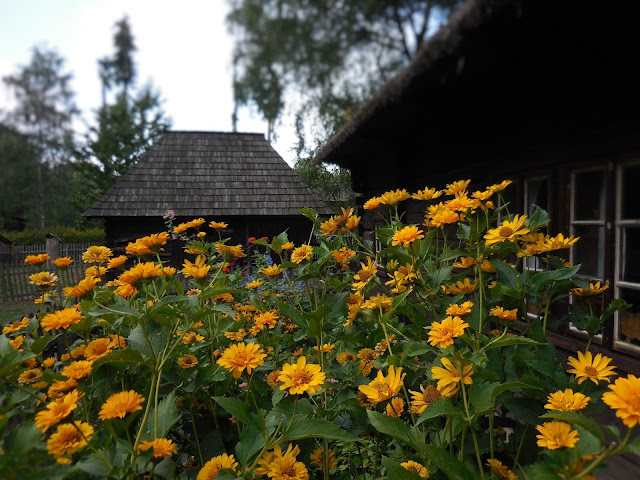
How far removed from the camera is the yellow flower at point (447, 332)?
68 centimetres

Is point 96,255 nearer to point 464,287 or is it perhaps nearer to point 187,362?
point 187,362

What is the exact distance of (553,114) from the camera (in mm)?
1561

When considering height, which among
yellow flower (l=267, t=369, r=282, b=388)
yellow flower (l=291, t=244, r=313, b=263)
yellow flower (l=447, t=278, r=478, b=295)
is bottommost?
yellow flower (l=267, t=369, r=282, b=388)

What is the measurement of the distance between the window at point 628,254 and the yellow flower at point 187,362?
1.46 meters

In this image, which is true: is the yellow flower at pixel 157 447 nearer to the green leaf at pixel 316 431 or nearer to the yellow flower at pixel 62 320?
the green leaf at pixel 316 431

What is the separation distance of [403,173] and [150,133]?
29.8 feet

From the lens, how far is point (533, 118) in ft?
5.44

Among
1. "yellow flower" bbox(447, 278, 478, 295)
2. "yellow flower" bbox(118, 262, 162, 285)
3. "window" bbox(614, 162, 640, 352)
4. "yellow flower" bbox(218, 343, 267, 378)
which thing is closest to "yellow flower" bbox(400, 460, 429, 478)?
"yellow flower" bbox(218, 343, 267, 378)

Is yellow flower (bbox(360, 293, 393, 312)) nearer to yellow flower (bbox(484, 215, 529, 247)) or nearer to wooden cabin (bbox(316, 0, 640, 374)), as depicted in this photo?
yellow flower (bbox(484, 215, 529, 247))

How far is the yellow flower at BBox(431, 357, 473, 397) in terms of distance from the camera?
70cm

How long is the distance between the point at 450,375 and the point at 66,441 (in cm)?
66

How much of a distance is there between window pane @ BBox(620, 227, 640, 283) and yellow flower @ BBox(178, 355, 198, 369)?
1479 mm

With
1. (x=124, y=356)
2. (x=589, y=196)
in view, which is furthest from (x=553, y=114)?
(x=124, y=356)

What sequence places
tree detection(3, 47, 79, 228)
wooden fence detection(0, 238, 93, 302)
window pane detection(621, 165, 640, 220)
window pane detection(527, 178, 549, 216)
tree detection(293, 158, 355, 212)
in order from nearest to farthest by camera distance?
1. window pane detection(621, 165, 640, 220)
2. window pane detection(527, 178, 549, 216)
3. tree detection(293, 158, 355, 212)
4. tree detection(3, 47, 79, 228)
5. wooden fence detection(0, 238, 93, 302)
